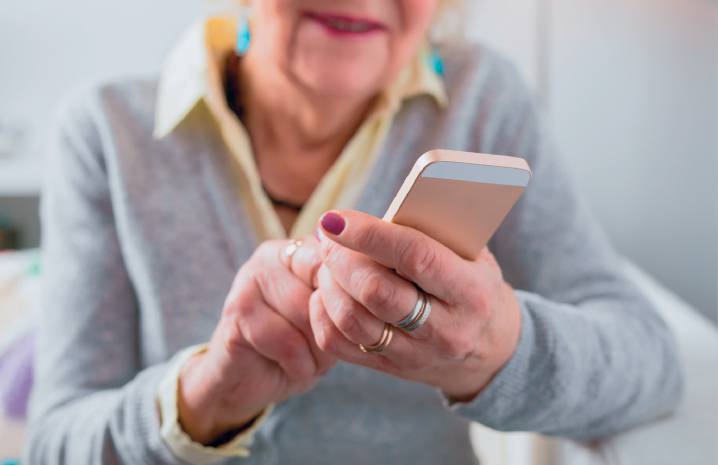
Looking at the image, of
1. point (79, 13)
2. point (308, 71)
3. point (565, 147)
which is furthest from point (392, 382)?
point (79, 13)

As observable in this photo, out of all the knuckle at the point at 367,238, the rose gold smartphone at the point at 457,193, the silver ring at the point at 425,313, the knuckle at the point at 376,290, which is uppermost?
the rose gold smartphone at the point at 457,193

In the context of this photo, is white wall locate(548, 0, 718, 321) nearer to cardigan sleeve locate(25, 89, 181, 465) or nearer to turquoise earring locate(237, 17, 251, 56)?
turquoise earring locate(237, 17, 251, 56)

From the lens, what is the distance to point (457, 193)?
26cm

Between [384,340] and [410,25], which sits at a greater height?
[410,25]

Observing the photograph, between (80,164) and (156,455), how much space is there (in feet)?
1.16

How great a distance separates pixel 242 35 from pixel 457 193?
1.66 feet

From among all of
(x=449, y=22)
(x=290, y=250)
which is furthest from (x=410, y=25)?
(x=290, y=250)

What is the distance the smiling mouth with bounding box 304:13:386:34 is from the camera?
19.5 inches

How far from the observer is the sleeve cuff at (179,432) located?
450mm

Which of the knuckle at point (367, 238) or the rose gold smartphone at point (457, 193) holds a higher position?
the rose gold smartphone at point (457, 193)

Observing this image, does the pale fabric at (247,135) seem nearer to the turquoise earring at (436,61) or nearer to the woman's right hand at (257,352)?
the turquoise earring at (436,61)

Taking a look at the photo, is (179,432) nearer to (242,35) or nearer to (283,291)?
(283,291)

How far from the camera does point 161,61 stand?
5.45 feet

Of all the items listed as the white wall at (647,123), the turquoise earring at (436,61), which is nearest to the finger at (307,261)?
the turquoise earring at (436,61)
